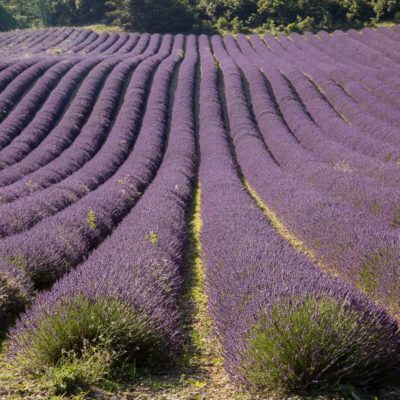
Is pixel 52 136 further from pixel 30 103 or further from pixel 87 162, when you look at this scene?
pixel 30 103

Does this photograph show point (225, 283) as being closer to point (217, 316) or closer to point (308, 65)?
point (217, 316)

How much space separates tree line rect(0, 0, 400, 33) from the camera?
39750 millimetres

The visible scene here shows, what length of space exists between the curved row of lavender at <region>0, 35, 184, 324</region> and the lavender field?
4cm

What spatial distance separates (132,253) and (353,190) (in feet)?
16.8

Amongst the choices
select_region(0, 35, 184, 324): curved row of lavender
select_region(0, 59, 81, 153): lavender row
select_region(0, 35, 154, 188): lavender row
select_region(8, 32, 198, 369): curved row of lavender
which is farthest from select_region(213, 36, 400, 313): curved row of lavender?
select_region(0, 59, 81, 153): lavender row

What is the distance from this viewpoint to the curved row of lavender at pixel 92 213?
527 cm

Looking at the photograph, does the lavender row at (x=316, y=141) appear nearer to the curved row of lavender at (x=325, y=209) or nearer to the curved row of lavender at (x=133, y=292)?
the curved row of lavender at (x=325, y=209)

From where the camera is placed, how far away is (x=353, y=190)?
892 centimetres

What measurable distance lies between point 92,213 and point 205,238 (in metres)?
1.89

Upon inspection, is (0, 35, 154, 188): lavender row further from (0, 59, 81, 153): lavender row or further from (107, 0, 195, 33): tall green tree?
(107, 0, 195, 33): tall green tree

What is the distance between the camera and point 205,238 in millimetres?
6914

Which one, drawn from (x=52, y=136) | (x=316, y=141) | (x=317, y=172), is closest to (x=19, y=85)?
(x=52, y=136)

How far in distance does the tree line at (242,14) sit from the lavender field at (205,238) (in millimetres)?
18763

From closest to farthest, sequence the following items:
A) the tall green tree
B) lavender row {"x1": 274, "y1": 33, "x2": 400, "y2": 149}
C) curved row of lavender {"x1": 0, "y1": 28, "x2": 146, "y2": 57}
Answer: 1. lavender row {"x1": 274, "y1": 33, "x2": 400, "y2": 149}
2. curved row of lavender {"x1": 0, "y1": 28, "x2": 146, "y2": 57}
3. the tall green tree
